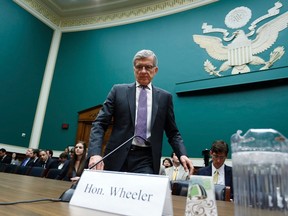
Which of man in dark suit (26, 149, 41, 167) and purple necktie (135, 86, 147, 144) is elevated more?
purple necktie (135, 86, 147, 144)

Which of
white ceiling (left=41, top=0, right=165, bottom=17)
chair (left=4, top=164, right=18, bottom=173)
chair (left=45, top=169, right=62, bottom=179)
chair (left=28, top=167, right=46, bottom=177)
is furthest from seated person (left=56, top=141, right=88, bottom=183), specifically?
white ceiling (left=41, top=0, right=165, bottom=17)

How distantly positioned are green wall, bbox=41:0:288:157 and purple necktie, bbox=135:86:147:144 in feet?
12.2

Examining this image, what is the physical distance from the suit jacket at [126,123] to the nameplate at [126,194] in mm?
603

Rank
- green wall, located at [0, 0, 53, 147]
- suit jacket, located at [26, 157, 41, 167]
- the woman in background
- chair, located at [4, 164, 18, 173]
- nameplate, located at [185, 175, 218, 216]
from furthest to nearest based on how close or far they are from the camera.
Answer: green wall, located at [0, 0, 53, 147]
the woman in background
suit jacket, located at [26, 157, 41, 167]
chair, located at [4, 164, 18, 173]
nameplate, located at [185, 175, 218, 216]

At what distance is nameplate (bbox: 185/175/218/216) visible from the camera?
59 centimetres

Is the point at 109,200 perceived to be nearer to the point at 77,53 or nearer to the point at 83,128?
the point at 83,128

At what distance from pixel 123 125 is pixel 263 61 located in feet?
14.1

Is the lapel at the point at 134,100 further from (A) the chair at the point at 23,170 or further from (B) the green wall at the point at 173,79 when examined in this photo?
(B) the green wall at the point at 173,79

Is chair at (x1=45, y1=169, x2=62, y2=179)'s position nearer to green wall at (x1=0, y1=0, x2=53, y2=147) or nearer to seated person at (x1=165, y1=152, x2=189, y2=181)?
seated person at (x1=165, y1=152, x2=189, y2=181)

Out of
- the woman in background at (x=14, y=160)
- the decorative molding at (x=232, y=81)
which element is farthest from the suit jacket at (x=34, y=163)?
the decorative molding at (x=232, y=81)

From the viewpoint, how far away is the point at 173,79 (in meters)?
6.00

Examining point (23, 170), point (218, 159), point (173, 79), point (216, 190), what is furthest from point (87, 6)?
point (216, 190)

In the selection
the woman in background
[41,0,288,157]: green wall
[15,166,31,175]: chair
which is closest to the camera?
[15,166,31,175]: chair

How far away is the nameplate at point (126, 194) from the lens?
0.61 m
